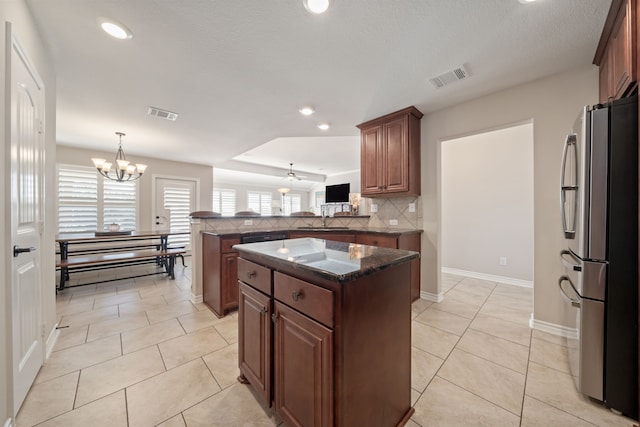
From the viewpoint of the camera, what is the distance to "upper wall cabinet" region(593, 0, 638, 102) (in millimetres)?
1304

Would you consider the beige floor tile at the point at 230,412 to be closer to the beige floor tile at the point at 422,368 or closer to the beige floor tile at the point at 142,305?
the beige floor tile at the point at 422,368

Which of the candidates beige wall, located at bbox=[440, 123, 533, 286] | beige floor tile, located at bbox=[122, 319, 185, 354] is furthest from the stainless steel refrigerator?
beige floor tile, located at bbox=[122, 319, 185, 354]

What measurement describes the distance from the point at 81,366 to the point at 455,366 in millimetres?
2727

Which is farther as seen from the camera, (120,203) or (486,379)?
(120,203)

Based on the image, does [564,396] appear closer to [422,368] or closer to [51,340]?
[422,368]

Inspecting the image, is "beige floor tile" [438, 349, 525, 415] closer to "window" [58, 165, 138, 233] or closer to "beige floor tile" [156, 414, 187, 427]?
"beige floor tile" [156, 414, 187, 427]

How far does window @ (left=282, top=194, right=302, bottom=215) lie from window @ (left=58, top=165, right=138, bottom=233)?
6107mm

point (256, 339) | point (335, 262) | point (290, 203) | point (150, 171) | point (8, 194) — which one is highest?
point (150, 171)

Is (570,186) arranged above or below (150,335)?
above

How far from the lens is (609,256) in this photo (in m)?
1.32

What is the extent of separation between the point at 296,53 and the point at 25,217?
2139 mm

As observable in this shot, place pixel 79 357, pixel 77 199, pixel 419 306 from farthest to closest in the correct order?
pixel 77 199 < pixel 419 306 < pixel 79 357

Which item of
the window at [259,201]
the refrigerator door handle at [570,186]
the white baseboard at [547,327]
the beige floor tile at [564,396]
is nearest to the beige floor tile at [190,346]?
the beige floor tile at [564,396]

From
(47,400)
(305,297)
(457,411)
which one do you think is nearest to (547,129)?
(457,411)
